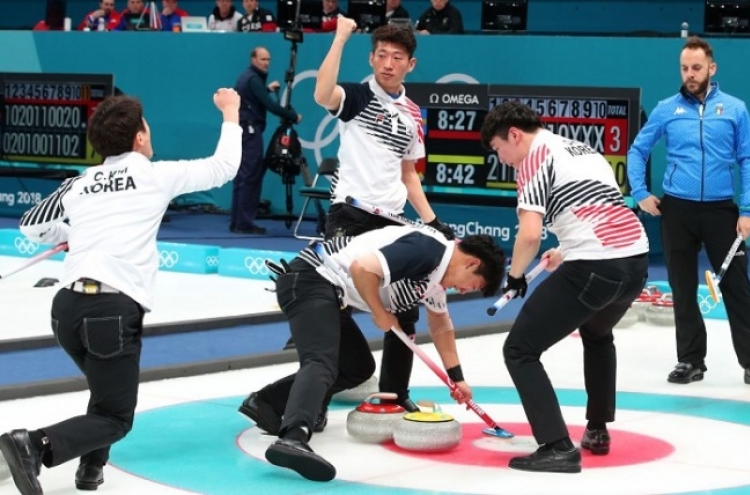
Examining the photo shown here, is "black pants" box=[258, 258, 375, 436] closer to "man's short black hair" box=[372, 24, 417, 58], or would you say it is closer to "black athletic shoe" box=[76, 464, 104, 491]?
"black athletic shoe" box=[76, 464, 104, 491]

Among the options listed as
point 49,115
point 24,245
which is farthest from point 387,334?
point 49,115

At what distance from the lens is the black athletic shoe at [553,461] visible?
657cm

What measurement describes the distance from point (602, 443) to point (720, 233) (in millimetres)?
2549

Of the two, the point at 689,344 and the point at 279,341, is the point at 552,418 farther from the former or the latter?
the point at 279,341

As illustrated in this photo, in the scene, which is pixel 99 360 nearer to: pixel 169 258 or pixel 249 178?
pixel 169 258

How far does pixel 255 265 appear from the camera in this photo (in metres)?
13.8

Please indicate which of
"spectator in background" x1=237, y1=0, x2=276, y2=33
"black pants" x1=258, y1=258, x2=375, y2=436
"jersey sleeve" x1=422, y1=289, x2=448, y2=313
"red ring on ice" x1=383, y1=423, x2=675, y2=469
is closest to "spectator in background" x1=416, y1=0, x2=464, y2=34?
"spectator in background" x1=237, y1=0, x2=276, y2=33

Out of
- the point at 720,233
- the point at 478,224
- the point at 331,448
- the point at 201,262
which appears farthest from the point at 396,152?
the point at 478,224

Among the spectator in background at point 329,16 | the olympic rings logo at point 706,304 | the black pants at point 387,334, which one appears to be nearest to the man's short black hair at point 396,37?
the black pants at point 387,334

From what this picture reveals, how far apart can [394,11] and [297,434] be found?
1240 centimetres

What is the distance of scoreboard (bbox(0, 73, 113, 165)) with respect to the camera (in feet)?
59.0

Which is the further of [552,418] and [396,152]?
[396,152]

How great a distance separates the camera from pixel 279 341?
10281mm

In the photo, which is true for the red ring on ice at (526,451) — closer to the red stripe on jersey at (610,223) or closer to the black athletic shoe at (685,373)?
the red stripe on jersey at (610,223)
